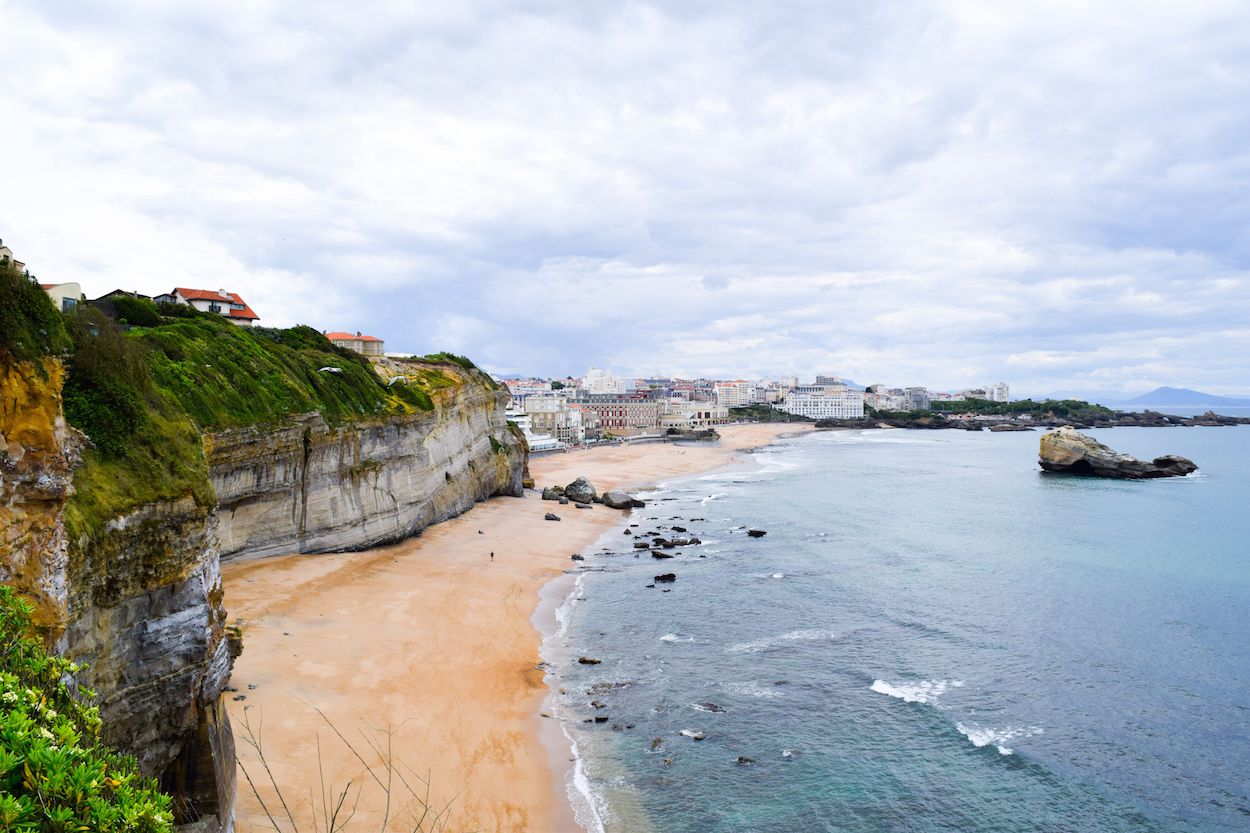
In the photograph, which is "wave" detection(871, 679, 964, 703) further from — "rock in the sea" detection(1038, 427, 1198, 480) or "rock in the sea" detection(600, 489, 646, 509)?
"rock in the sea" detection(1038, 427, 1198, 480)

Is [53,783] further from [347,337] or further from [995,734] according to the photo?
[347,337]

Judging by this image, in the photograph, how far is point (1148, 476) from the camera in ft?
266

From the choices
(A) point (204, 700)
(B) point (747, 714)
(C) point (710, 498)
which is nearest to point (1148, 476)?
(C) point (710, 498)

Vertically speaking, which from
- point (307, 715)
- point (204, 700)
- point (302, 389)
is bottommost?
point (307, 715)

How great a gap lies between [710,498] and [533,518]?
20.8m

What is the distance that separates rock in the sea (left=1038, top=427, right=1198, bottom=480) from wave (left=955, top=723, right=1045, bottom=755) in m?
73.4

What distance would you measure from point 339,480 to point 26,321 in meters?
24.8

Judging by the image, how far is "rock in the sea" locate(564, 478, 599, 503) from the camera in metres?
62.0

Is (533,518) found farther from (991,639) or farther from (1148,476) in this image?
(1148,476)

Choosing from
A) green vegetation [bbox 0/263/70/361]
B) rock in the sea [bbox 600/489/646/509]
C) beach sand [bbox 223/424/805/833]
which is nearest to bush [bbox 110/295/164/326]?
beach sand [bbox 223/424/805/833]

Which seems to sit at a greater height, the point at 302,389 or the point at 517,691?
the point at 302,389

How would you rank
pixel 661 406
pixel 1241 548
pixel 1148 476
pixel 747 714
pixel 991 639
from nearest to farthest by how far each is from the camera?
pixel 747 714 < pixel 991 639 < pixel 1241 548 < pixel 1148 476 < pixel 661 406

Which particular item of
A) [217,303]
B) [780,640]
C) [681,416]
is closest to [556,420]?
[681,416]

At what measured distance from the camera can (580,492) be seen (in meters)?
63.1
